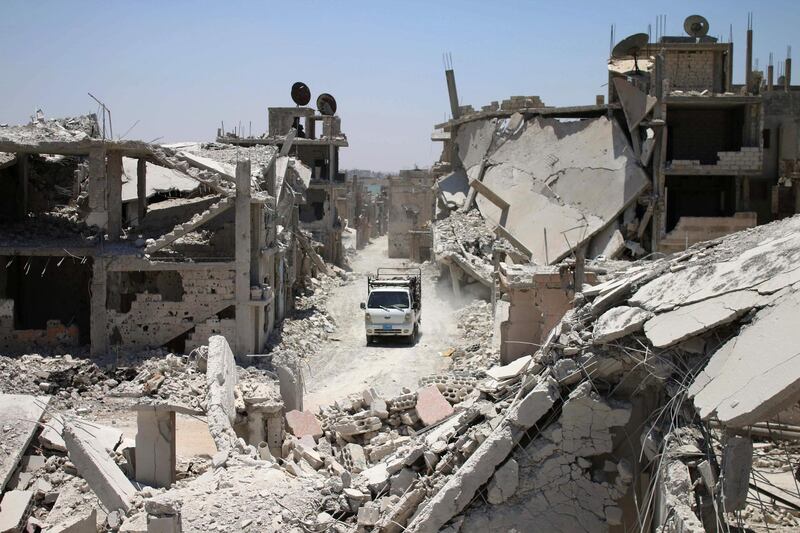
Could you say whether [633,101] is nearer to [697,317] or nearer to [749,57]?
[749,57]

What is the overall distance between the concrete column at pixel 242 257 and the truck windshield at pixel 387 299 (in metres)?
4.20

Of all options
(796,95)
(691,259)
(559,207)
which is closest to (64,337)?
(559,207)

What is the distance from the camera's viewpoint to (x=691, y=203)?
32750mm

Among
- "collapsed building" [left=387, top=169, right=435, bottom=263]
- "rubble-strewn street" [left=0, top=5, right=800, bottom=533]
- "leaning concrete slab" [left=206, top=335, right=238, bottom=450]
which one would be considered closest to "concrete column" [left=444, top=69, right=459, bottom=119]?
"rubble-strewn street" [left=0, top=5, right=800, bottom=533]

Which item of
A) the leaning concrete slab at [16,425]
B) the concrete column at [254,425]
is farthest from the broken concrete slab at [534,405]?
the leaning concrete slab at [16,425]

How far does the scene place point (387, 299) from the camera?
83.6 feet

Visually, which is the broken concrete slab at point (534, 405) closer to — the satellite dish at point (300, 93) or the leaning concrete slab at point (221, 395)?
the leaning concrete slab at point (221, 395)

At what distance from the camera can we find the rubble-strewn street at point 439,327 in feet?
25.9

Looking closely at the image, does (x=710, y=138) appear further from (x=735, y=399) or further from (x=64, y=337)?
(x=735, y=399)

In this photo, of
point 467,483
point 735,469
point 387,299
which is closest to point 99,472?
point 467,483

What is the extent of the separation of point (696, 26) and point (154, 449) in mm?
28500

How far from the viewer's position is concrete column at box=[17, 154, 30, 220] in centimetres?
2584

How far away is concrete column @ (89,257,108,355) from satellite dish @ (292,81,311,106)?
80.0 ft

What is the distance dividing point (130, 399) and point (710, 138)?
75.9 ft
